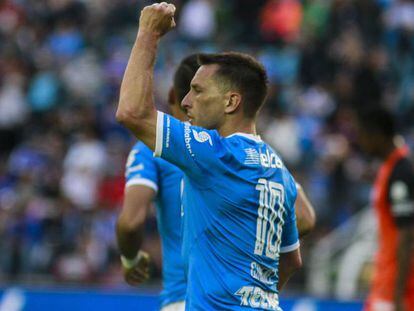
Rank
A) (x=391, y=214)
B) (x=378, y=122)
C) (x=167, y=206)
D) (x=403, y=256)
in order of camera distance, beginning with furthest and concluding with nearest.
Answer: (x=378, y=122), (x=391, y=214), (x=403, y=256), (x=167, y=206)

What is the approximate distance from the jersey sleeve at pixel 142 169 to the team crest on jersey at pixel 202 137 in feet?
4.48

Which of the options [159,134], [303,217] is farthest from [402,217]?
[159,134]

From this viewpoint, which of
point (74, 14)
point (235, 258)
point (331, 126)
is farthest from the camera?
point (74, 14)

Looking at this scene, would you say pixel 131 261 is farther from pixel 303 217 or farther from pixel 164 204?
pixel 303 217

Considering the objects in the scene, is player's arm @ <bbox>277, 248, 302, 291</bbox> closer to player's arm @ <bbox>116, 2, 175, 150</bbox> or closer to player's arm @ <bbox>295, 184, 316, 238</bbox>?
player's arm @ <bbox>295, 184, 316, 238</bbox>

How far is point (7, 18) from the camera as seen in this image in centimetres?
1908

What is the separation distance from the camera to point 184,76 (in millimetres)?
6070

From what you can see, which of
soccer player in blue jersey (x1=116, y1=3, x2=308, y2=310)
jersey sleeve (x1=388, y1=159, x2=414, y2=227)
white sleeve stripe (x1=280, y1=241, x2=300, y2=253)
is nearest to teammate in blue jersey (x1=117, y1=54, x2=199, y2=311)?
white sleeve stripe (x1=280, y1=241, x2=300, y2=253)

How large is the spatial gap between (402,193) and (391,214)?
7.9 inches

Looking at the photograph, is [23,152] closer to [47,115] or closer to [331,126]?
→ [47,115]

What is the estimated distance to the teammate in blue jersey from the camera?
6090 millimetres

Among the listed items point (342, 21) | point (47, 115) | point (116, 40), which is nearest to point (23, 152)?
point (47, 115)

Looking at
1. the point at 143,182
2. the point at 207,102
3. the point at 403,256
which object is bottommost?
the point at 403,256

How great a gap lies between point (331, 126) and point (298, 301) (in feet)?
16.0
